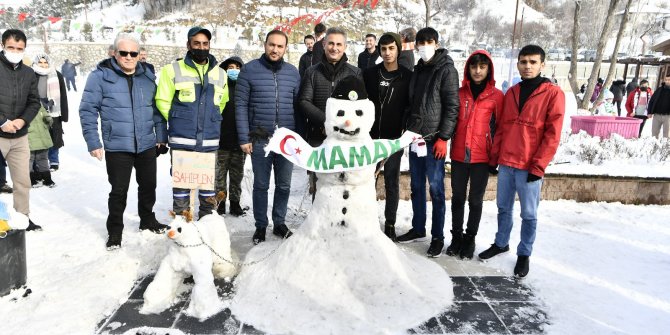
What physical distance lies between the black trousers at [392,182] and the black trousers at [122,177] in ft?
8.52

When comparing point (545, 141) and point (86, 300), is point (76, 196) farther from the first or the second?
point (545, 141)

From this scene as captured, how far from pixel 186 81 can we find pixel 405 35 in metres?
3.42

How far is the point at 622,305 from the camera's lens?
3.43m

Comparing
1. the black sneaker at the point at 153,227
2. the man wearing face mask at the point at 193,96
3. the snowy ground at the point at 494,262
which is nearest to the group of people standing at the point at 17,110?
the snowy ground at the point at 494,262

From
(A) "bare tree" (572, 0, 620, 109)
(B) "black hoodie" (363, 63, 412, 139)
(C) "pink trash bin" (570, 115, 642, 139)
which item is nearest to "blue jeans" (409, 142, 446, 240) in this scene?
(B) "black hoodie" (363, 63, 412, 139)

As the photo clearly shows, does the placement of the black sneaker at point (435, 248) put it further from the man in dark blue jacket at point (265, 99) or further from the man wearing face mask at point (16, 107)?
the man wearing face mask at point (16, 107)

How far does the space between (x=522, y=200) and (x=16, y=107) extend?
17.5 ft

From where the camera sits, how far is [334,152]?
3402mm

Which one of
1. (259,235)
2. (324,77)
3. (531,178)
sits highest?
(324,77)

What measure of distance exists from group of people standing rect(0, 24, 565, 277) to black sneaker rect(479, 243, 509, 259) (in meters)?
0.01

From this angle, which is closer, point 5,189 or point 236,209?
point 236,209

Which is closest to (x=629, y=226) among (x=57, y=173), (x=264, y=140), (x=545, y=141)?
(x=545, y=141)

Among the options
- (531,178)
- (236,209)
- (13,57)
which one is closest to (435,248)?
(531,178)

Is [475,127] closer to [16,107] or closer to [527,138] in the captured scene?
[527,138]
